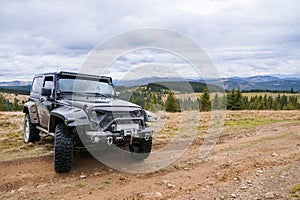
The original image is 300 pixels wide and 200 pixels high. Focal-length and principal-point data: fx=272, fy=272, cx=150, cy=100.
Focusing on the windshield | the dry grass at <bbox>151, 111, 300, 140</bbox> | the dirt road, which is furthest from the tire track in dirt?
the dry grass at <bbox>151, 111, 300, 140</bbox>

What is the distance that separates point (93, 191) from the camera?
514 cm

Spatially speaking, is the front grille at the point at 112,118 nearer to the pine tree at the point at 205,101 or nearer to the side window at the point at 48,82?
the side window at the point at 48,82

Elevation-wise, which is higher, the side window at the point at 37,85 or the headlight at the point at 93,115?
the side window at the point at 37,85

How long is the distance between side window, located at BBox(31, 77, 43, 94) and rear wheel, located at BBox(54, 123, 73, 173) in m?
3.21

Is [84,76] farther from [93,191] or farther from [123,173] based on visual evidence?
[93,191]

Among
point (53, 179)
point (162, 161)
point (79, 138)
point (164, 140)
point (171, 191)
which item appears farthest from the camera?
point (164, 140)

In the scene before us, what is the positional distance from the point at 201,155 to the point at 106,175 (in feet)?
10.3

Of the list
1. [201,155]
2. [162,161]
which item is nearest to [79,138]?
[162,161]

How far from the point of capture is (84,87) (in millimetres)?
7844

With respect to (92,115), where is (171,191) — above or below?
below

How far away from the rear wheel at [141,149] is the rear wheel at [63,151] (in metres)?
1.90

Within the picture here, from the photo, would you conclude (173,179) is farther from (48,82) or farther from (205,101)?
(205,101)

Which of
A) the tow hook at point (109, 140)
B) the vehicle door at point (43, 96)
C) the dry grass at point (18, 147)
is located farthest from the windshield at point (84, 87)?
the tow hook at point (109, 140)

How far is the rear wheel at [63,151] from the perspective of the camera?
5.91 m
